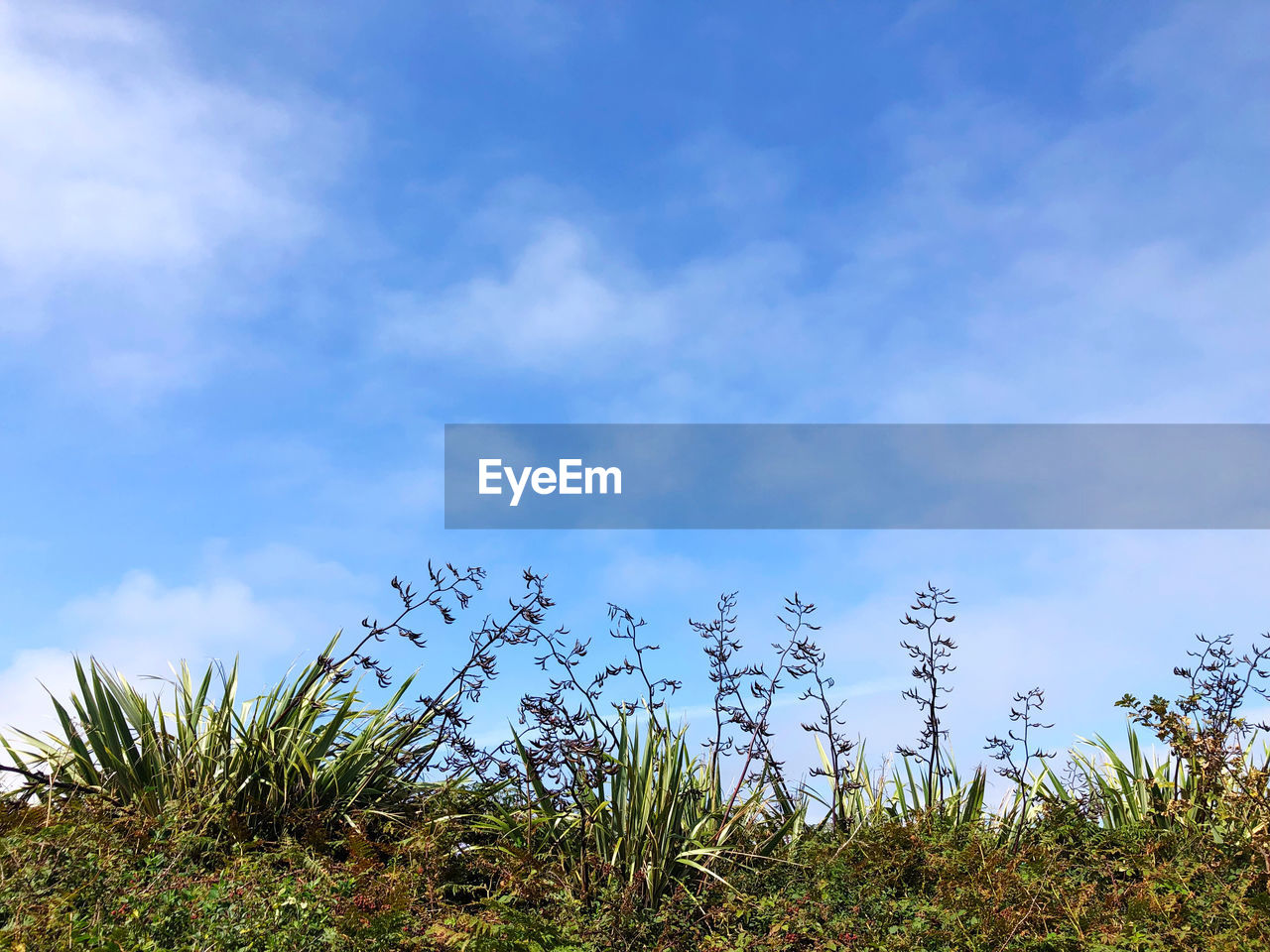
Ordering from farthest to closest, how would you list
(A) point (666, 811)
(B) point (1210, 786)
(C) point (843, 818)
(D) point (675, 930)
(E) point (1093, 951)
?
1. (C) point (843, 818)
2. (B) point (1210, 786)
3. (A) point (666, 811)
4. (D) point (675, 930)
5. (E) point (1093, 951)

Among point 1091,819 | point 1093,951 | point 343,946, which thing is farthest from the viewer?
point 1091,819

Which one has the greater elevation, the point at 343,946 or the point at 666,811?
the point at 666,811

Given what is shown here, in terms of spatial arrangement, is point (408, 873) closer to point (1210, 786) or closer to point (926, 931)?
point (926, 931)

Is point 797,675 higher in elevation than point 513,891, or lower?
higher

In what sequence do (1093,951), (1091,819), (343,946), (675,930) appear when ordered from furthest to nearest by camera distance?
(1091,819) → (675,930) → (1093,951) → (343,946)

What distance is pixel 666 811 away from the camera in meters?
6.51

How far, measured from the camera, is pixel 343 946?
504 centimetres

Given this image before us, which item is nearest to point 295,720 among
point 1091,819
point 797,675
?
point 797,675

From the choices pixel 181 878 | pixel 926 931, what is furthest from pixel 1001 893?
pixel 181 878

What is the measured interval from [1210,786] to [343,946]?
6267mm

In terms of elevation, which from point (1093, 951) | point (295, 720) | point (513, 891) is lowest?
point (1093, 951)

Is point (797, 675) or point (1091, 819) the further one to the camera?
point (1091, 819)

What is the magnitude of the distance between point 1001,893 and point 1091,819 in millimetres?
3137

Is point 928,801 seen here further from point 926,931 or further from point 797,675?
point 926,931
